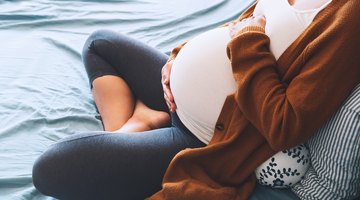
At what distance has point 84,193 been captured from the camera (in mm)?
812

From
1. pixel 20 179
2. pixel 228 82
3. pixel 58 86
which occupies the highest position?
pixel 228 82

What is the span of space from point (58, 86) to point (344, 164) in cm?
87

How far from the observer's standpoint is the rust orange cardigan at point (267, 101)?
0.66 meters

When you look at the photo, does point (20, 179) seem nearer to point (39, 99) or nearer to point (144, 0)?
point (39, 99)

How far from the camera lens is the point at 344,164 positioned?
0.68 metres

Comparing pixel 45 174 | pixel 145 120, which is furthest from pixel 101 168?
pixel 145 120

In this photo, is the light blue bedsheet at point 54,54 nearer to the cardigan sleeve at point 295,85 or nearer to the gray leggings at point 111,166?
the gray leggings at point 111,166

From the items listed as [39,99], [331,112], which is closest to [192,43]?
[331,112]

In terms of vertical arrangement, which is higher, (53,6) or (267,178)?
(53,6)

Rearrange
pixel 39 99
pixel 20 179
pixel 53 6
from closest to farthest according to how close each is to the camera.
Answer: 1. pixel 20 179
2. pixel 39 99
3. pixel 53 6

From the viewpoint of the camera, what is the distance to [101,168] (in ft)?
2.61

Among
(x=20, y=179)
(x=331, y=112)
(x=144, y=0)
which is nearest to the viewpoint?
(x=331, y=112)

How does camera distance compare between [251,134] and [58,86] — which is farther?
[58,86]

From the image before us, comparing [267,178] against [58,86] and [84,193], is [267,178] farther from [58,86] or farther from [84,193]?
[58,86]
